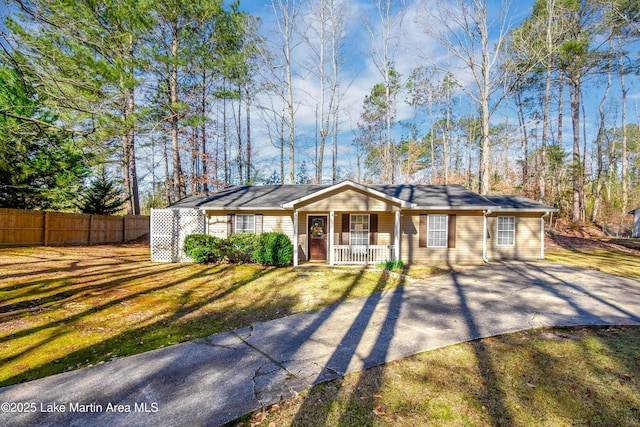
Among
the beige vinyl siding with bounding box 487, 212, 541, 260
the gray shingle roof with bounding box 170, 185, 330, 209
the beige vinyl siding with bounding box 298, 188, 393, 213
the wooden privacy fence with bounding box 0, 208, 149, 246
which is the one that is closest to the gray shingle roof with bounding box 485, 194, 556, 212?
the beige vinyl siding with bounding box 487, 212, 541, 260

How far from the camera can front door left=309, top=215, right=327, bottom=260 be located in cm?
1184

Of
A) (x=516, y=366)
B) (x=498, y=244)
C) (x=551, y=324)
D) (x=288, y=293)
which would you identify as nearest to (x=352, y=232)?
(x=288, y=293)

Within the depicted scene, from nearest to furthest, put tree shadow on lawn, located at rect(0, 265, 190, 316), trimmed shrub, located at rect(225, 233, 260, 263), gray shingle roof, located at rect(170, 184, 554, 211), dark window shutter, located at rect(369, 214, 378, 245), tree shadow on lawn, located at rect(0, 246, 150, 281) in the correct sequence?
tree shadow on lawn, located at rect(0, 265, 190, 316) → tree shadow on lawn, located at rect(0, 246, 150, 281) → trimmed shrub, located at rect(225, 233, 260, 263) → gray shingle roof, located at rect(170, 184, 554, 211) → dark window shutter, located at rect(369, 214, 378, 245)

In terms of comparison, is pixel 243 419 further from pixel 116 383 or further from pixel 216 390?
pixel 116 383

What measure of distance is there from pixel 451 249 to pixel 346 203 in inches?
195

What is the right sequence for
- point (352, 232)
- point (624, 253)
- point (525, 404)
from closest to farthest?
point (525, 404), point (352, 232), point (624, 253)

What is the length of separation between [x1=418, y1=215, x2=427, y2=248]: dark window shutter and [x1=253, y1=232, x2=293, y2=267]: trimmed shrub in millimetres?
5367

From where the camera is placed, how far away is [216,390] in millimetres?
3129

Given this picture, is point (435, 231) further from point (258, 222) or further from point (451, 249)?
point (258, 222)

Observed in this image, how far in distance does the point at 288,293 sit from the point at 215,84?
18048mm

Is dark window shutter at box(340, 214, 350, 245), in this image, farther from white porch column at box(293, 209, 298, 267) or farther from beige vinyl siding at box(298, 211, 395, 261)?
white porch column at box(293, 209, 298, 267)

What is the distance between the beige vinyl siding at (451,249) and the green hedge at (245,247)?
4.89m

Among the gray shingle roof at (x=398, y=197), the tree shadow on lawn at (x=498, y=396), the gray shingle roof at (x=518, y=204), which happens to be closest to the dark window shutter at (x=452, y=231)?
the gray shingle roof at (x=398, y=197)

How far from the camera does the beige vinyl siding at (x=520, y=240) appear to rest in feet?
40.1
